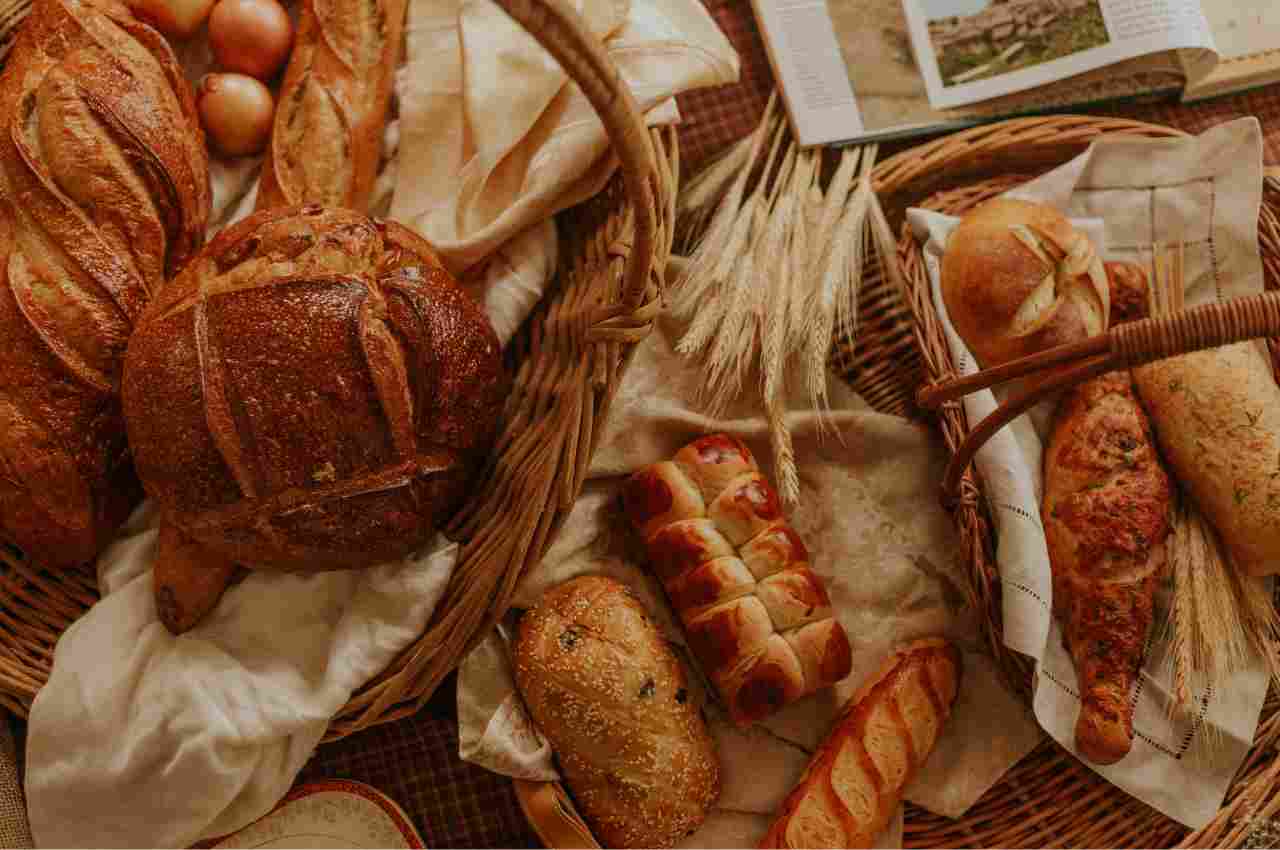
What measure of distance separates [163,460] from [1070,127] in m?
1.51

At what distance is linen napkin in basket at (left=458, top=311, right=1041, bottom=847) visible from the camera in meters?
1.58

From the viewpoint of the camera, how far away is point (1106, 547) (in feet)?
4.94

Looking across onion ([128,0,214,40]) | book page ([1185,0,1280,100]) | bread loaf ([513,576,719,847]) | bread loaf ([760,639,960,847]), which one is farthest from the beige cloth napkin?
book page ([1185,0,1280,100])

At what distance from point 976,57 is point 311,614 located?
1.47 metres

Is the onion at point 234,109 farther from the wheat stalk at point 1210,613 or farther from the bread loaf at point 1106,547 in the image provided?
the wheat stalk at point 1210,613

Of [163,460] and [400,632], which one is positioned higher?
[163,460]

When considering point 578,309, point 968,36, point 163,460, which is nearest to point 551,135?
point 578,309

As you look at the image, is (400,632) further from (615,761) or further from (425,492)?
(615,761)

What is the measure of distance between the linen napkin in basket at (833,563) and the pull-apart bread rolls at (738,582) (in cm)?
8

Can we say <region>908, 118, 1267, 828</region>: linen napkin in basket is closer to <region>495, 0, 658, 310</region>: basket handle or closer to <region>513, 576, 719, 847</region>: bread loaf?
<region>513, 576, 719, 847</region>: bread loaf

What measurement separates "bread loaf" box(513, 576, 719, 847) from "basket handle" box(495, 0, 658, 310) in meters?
0.51

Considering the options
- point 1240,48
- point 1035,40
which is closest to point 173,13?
point 1035,40

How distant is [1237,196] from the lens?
168 centimetres

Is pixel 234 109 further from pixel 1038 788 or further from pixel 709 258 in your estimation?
pixel 1038 788
